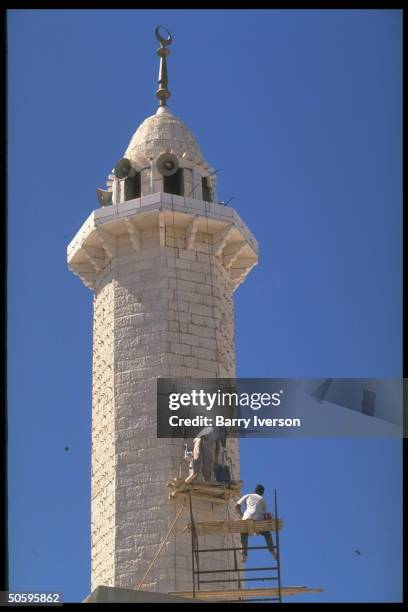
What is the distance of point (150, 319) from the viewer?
33531 mm

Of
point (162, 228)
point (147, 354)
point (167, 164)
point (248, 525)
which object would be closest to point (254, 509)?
point (248, 525)

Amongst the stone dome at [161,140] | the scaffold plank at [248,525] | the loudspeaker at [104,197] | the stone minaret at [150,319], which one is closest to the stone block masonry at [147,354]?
the stone minaret at [150,319]

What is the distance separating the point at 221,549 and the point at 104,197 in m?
10.8

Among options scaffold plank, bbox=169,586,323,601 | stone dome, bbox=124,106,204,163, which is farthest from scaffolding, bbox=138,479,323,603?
stone dome, bbox=124,106,204,163

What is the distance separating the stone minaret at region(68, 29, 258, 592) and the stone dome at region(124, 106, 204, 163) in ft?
0.10

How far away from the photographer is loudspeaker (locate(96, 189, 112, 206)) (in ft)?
119

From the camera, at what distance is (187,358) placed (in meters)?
33.3

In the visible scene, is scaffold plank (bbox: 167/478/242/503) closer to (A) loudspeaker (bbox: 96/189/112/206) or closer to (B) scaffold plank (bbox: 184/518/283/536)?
(B) scaffold plank (bbox: 184/518/283/536)

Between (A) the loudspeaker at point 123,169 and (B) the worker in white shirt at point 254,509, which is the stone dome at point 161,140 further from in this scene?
(B) the worker in white shirt at point 254,509

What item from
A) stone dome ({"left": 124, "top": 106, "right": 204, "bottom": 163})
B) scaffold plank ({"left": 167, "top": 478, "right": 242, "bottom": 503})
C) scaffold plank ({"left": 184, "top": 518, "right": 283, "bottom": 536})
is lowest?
scaffold plank ({"left": 184, "top": 518, "right": 283, "bottom": 536})
